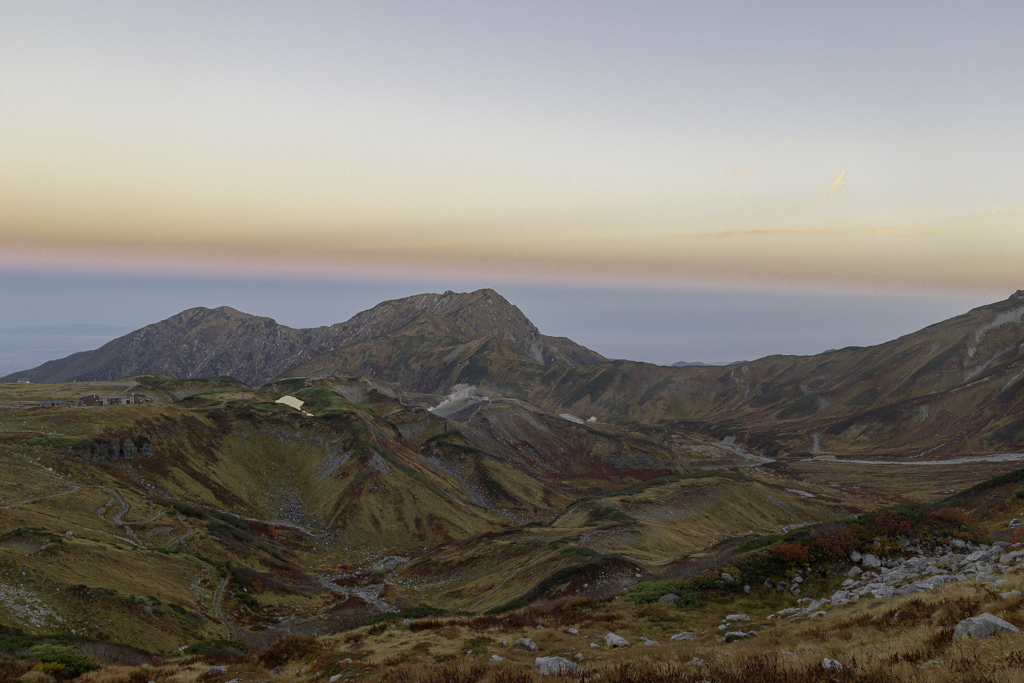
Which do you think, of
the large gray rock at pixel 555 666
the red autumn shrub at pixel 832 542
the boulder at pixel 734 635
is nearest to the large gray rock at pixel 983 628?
the boulder at pixel 734 635

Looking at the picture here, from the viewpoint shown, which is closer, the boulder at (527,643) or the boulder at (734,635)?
the boulder at (734,635)

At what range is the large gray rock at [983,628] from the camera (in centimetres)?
1249

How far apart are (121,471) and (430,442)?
76135 mm

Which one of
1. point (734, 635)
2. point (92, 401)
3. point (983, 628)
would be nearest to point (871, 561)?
point (734, 635)

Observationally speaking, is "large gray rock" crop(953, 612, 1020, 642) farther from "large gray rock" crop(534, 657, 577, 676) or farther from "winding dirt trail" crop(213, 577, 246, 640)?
"winding dirt trail" crop(213, 577, 246, 640)

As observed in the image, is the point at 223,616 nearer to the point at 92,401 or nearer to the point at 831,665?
the point at 831,665

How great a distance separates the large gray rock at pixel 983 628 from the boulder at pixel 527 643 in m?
16.5

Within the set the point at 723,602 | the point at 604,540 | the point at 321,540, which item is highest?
the point at 723,602

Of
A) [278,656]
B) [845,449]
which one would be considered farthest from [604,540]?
[845,449]

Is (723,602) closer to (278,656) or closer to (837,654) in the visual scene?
(837,654)

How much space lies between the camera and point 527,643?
2436 centimetres

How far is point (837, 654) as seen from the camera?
15.1 metres

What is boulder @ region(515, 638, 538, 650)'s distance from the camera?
23922mm

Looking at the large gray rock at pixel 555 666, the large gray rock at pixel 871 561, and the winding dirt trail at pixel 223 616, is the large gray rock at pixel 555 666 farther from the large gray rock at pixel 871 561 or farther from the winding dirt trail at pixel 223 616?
the winding dirt trail at pixel 223 616
